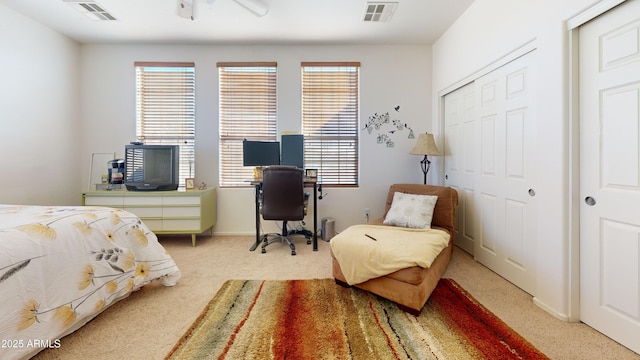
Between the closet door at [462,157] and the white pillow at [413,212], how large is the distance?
52 centimetres

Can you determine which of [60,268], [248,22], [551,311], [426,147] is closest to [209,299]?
[60,268]

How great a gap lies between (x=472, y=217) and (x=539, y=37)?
174 centimetres

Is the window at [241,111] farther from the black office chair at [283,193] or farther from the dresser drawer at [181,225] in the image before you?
the black office chair at [283,193]

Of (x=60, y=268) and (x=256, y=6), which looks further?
(x=256, y=6)

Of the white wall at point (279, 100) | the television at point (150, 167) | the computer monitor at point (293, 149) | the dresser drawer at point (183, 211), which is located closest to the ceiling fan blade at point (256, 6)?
the white wall at point (279, 100)

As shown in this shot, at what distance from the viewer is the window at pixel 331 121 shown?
3602 millimetres

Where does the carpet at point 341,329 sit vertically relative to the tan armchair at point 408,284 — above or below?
below

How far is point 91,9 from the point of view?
8.96 ft

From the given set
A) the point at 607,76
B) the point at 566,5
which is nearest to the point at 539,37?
the point at 566,5

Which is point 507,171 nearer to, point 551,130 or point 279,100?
point 551,130

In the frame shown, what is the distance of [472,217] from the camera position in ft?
9.05

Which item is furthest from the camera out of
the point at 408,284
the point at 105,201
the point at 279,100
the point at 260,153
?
the point at 279,100

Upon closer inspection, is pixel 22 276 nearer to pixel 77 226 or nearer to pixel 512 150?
pixel 77 226

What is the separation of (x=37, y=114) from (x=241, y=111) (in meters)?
2.32
